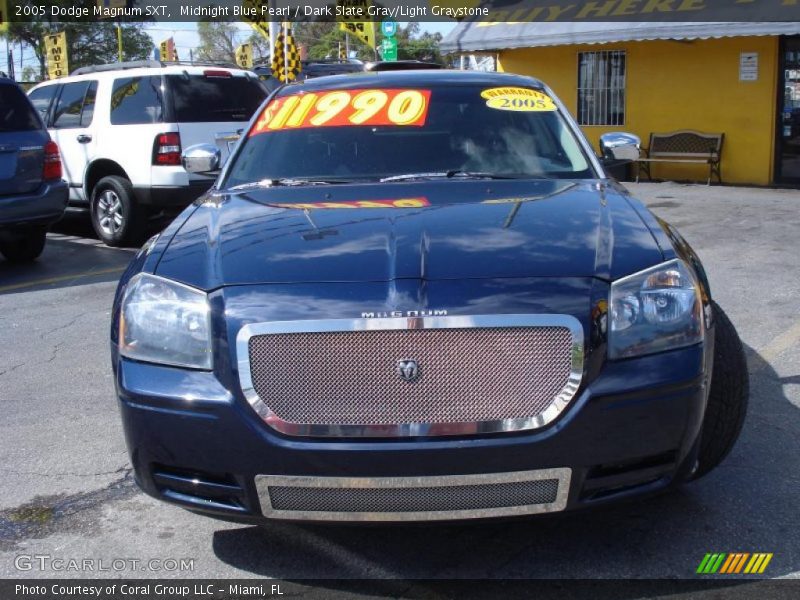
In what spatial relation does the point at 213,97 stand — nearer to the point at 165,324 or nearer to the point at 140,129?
the point at 140,129

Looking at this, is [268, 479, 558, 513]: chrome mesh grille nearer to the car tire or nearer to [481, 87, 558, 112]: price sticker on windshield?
[481, 87, 558, 112]: price sticker on windshield

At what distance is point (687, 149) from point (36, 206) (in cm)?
1120

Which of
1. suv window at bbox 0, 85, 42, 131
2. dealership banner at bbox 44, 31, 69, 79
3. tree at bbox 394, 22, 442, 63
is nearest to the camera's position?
suv window at bbox 0, 85, 42, 131

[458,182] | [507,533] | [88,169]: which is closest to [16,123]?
[88,169]

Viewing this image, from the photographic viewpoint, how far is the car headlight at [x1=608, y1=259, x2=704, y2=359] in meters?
2.90

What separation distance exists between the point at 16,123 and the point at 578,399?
7646 millimetres

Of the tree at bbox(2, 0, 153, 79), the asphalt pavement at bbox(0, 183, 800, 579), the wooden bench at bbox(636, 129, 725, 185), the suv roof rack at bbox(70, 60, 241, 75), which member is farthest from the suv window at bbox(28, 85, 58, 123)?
the tree at bbox(2, 0, 153, 79)

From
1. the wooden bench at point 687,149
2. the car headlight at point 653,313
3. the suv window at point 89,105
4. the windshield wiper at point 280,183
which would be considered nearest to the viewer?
the car headlight at point 653,313

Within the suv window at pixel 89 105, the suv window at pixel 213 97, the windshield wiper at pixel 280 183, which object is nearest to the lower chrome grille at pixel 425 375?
the windshield wiper at pixel 280 183

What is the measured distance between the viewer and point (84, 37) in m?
51.9

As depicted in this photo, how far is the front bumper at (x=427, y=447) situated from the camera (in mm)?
2795

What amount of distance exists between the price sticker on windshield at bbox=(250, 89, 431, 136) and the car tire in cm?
597

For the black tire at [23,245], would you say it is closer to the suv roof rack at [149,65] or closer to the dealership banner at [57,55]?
the suv roof rack at [149,65]

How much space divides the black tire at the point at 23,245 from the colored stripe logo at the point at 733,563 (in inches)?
317
